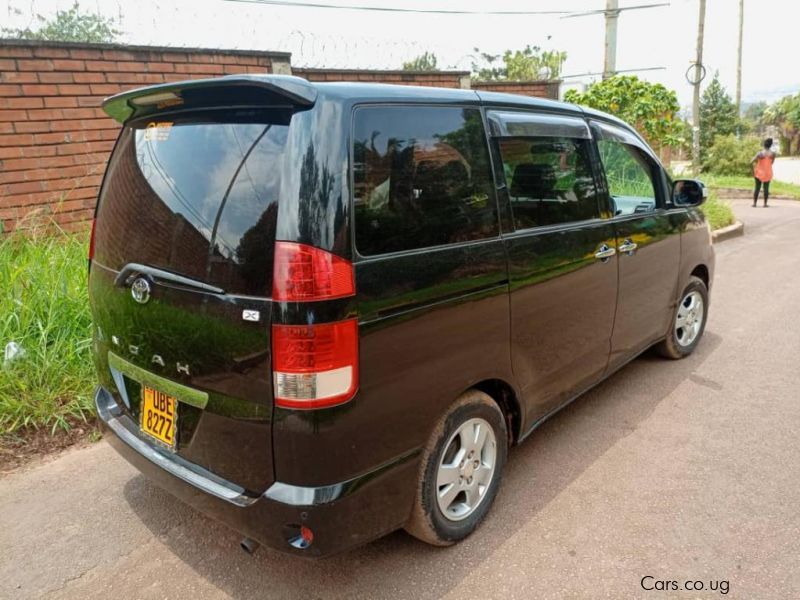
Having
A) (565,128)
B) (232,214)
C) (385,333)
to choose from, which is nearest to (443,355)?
(385,333)

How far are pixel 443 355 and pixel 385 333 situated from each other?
336 mm

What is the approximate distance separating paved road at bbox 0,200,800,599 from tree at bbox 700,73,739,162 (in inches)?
1265

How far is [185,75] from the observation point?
6.07 metres

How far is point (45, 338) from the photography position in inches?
147

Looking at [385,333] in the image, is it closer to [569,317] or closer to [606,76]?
[569,317]

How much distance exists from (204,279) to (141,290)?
377 millimetres

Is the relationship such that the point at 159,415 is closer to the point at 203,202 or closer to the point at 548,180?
the point at 203,202

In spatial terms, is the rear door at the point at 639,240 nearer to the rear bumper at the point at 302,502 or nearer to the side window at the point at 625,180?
the side window at the point at 625,180

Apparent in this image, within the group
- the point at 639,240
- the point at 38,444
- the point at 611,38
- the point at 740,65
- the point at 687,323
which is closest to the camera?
the point at 38,444

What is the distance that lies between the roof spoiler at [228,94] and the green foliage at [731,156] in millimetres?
24749

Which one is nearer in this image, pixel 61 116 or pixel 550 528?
pixel 550 528

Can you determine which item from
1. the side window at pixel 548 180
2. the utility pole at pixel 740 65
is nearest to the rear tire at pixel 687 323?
the side window at pixel 548 180

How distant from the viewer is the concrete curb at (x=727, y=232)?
9.64m

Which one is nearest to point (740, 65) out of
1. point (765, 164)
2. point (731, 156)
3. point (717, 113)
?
point (717, 113)
